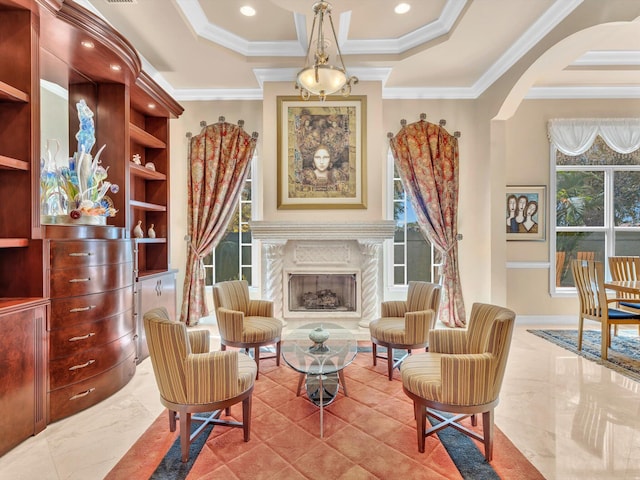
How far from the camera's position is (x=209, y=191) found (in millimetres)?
4891

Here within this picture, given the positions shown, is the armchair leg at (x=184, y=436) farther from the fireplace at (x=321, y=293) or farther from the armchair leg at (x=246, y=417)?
the fireplace at (x=321, y=293)

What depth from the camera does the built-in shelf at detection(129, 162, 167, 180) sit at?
3.73 metres

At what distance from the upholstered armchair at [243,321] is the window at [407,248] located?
2407mm

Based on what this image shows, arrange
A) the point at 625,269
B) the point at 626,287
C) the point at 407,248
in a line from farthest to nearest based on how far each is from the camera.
A: the point at 407,248 < the point at 625,269 < the point at 626,287

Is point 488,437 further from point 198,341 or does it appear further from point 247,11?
point 247,11

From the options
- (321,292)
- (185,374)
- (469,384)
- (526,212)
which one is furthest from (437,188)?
(185,374)

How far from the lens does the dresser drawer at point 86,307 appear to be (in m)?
2.46

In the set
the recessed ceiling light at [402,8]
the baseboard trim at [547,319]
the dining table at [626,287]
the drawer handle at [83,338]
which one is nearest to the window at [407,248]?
the baseboard trim at [547,319]

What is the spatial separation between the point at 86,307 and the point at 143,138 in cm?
221

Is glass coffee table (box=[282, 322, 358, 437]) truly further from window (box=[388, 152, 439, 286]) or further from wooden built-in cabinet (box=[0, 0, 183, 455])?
window (box=[388, 152, 439, 286])

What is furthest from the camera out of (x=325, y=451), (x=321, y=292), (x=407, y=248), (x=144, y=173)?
(x=407, y=248)

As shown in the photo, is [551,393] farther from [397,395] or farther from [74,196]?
[74,196]

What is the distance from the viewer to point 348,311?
15.3 ft

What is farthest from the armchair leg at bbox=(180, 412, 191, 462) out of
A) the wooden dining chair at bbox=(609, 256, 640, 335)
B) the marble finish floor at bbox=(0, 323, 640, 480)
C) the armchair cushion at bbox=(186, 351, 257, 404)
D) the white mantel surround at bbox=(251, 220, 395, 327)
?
the wooden dining chair at bbox=(609, 256, 640, 335)
